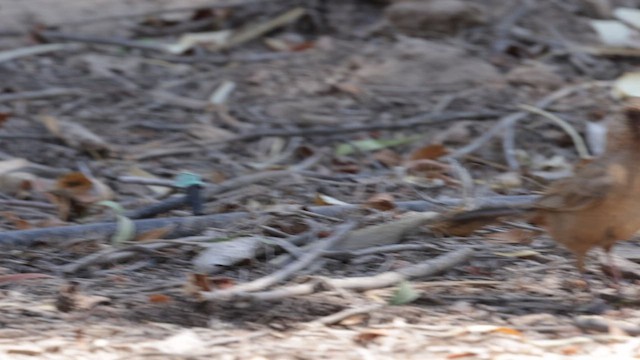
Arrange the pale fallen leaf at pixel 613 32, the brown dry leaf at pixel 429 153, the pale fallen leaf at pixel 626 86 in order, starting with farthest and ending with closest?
the pale fallen leaf at pixel 613 32 < the pale fallen leaf at pixel 626 86 < the brown dry leaf at pixel 429 153

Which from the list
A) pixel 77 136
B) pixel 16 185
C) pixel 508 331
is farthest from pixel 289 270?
pixel 77 136

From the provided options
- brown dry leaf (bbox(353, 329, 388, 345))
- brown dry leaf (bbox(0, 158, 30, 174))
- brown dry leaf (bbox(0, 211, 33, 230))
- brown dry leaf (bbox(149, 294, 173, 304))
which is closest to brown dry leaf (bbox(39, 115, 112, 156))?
brown dry leaf (bbox(0, 158, 30, 174))

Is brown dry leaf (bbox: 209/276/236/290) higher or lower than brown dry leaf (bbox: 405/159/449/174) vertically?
lower

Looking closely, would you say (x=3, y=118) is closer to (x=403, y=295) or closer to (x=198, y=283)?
(x=198, y=283)

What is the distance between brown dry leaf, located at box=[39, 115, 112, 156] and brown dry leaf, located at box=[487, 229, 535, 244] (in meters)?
2.25

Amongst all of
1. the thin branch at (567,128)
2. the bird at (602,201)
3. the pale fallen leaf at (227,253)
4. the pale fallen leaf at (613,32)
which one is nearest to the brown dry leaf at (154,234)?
the pale fallen leaf at (227,253)

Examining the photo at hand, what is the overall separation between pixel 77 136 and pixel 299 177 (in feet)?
4.25

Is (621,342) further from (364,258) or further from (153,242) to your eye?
(153,242)

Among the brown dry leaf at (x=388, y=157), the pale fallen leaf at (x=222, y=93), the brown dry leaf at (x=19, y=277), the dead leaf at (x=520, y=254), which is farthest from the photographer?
the pale fallen leaf at (x=222, y=93)

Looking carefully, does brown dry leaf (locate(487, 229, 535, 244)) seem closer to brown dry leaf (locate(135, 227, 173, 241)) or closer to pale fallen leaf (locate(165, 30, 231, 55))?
brown dry leaf (locate(135, 227, 173, 241))

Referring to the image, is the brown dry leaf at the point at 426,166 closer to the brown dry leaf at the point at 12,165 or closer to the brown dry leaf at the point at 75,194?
the brown dry leaf at the point at 75,194

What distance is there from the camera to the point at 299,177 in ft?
17.1

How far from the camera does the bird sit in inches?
145

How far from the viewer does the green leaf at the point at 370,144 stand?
595cm
